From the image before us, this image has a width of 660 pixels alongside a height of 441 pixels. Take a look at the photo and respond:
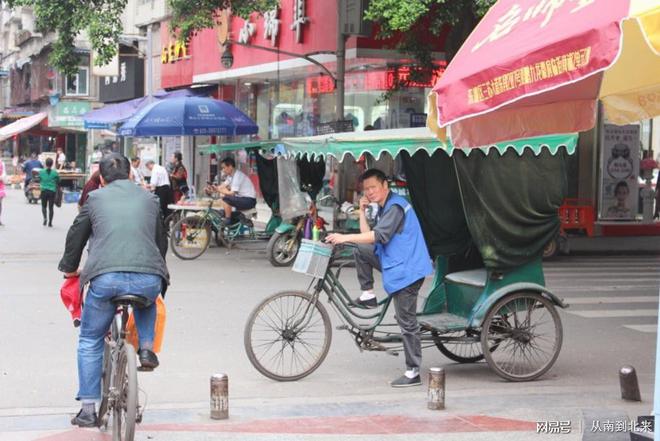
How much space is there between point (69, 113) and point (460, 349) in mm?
45217

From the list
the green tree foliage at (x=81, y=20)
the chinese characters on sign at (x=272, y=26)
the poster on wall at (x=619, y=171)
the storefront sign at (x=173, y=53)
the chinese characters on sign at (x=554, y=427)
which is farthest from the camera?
the storefront sign at (x=173, y=53)

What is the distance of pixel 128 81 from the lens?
37594 mm

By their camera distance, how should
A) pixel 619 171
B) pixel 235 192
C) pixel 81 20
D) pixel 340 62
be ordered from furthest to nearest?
pixel 619 171 → pixel 340 62 → pixel 81 20 → pixel 235 192

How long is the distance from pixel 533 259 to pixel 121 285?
4236 mm

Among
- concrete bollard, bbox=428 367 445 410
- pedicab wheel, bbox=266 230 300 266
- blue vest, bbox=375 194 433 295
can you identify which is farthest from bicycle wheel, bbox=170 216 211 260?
concrete bollard, bbox=428 367 445 410

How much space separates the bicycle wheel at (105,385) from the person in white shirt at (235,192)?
1136cm

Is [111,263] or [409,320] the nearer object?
[111,263]

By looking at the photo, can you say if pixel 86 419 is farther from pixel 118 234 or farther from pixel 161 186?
pixel 161 186

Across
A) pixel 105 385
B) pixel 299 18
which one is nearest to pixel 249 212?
pixel 299 18

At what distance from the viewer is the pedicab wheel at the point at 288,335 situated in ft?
26.9

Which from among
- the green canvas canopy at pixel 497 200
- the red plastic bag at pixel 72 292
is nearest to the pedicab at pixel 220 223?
the green canvas canopy at pixel 497 200

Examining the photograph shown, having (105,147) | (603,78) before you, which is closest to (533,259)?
(603,78)

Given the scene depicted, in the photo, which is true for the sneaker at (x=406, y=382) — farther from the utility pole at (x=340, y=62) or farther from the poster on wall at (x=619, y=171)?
the poster on wall at (x=619, y=171)

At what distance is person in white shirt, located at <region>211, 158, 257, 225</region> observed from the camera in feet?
58.3
